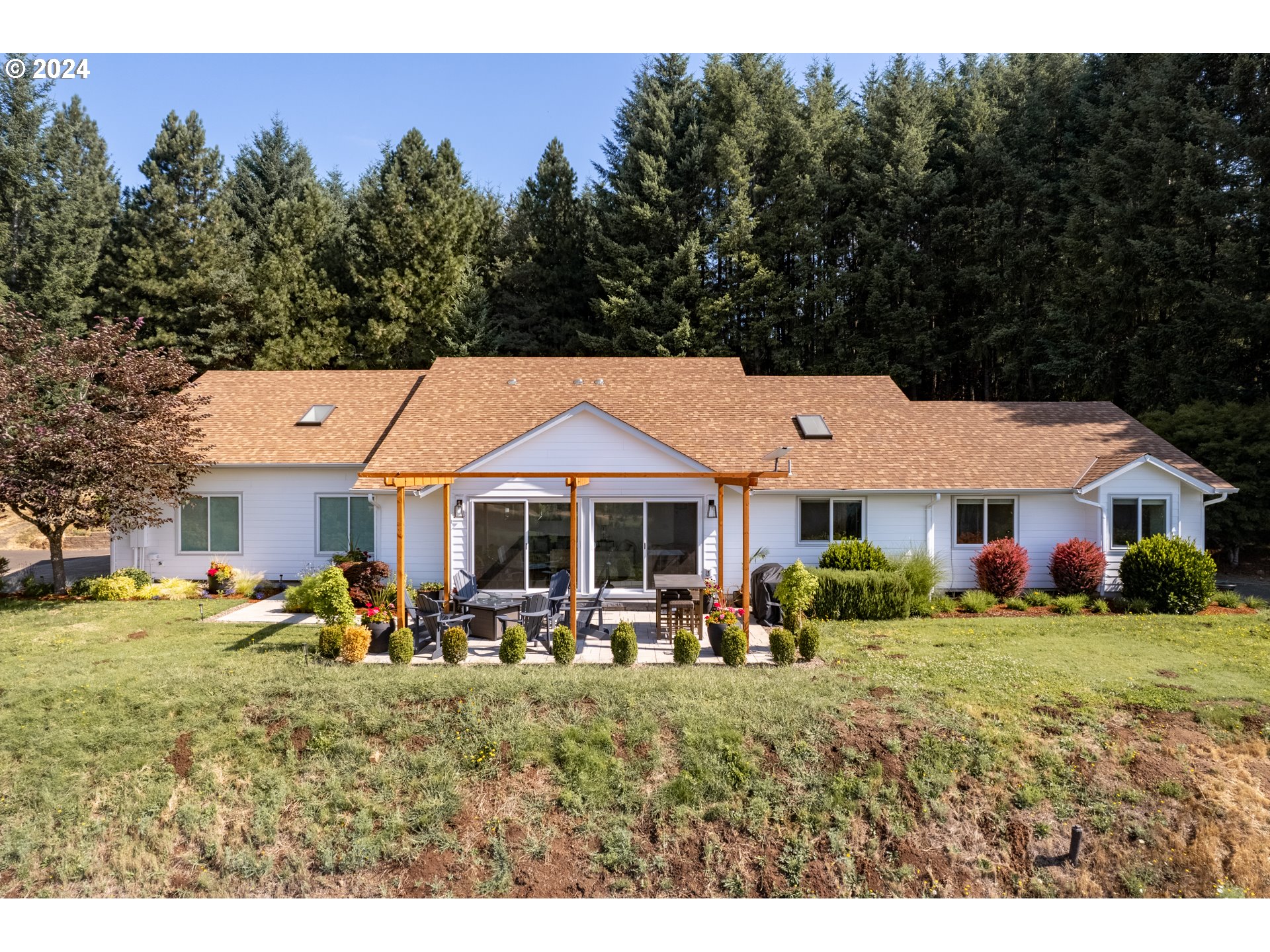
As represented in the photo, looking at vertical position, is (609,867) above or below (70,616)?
below

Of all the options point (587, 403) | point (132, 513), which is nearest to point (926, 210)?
point (587, 403)

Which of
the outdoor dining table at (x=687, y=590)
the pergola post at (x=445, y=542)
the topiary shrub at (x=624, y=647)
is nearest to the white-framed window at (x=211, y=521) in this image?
the pergola post at (x=445, y=542)

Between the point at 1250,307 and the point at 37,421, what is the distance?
3100 centimetres

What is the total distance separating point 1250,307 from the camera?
830 inches

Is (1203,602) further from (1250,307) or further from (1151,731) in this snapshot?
(1250,307)

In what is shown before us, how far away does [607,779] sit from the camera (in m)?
8.69

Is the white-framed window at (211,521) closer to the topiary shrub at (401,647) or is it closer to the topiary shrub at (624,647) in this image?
the topiary shrub at (401,647)

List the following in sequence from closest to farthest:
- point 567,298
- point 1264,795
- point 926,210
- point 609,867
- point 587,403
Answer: point 609,867 → point 1264,795 → point 587,403 → point 926,210 → point 567,298

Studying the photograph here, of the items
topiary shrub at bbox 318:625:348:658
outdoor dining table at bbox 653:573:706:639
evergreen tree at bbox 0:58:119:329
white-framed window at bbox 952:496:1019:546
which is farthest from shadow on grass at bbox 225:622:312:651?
evergreen tree at bbox 0:58:119:329

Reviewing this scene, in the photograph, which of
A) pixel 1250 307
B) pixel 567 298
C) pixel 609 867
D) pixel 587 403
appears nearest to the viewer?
pixel 609 867

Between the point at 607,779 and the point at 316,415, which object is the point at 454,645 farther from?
the point at 316,415

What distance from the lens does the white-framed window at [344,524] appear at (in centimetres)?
1750

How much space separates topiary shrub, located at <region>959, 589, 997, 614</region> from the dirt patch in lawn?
1410cm

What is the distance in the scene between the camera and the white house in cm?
1520
